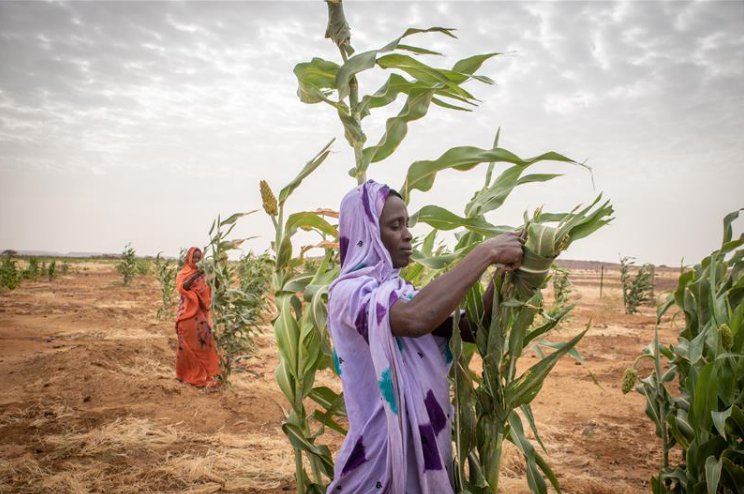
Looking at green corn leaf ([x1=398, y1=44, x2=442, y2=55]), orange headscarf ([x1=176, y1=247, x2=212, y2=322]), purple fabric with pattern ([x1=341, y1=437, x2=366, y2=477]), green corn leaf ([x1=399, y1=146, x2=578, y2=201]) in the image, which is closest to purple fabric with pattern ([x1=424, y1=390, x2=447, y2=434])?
purple fabric with pattern ([x1=341, y1=437, x2=366, y2=477])

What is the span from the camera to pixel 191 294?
20.4 feet

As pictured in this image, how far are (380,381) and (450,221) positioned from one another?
28.6 inches

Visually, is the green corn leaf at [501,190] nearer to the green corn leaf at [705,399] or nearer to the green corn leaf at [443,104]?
the green corn leaf at [443,104]

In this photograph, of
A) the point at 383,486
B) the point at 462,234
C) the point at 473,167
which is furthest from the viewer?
the point at 462,234

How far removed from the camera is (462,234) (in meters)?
2.10

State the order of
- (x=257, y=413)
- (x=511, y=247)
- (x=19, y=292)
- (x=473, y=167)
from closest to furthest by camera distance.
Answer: (x=511, y=247), (x=473, y=167), (x=257, y=413), (x=19, y=292)

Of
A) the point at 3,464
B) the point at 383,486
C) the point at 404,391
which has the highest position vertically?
the point at 404,391

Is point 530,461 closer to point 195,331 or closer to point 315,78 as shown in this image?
point 315,78

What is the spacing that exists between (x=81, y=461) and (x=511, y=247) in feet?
13.7

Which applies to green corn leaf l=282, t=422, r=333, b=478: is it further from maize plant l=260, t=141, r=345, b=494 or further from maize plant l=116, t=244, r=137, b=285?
maize plant l=116, t=244, r=137, b=285

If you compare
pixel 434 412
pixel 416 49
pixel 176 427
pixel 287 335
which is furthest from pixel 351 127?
pixel 176 427

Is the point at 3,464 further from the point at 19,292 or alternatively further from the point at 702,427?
the point at 19,292

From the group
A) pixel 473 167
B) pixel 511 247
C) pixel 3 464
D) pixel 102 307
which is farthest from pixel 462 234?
pixel 102 307

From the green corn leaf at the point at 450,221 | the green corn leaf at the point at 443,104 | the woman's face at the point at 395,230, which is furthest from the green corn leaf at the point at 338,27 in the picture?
the woman's face at the point at 395,230
